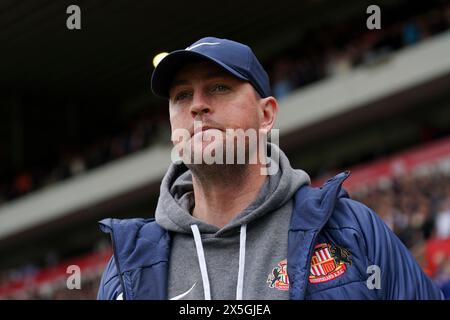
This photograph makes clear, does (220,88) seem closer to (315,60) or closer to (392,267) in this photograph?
(392,267)

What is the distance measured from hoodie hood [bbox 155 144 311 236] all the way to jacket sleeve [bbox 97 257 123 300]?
0.58 ft

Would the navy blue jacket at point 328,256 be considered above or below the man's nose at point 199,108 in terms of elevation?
below

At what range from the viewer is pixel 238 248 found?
2283 mm

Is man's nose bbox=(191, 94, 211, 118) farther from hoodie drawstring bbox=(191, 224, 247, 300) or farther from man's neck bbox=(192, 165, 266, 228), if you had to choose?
hoodie drawstring bbox=(191, 224, 247, 300)

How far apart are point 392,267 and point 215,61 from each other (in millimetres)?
648

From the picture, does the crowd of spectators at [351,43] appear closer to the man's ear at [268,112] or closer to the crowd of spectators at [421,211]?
the crowd of spectators at [421,211]

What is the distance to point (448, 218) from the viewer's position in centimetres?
880

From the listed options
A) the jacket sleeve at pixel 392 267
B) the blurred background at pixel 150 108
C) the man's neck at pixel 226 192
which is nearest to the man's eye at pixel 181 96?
the man's neck at pixel 226 192

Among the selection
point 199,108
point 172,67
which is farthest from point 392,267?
point 172,67

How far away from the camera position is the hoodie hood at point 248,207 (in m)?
2.32

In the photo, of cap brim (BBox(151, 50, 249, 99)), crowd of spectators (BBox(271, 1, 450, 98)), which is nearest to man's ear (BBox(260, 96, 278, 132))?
cap brim (BBox(151, 50, 249, 99))

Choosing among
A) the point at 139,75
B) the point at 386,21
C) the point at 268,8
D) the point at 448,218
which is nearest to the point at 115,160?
the point at 139,75

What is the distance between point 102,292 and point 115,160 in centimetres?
1738

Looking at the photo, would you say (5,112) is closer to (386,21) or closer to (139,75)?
(139,75)
